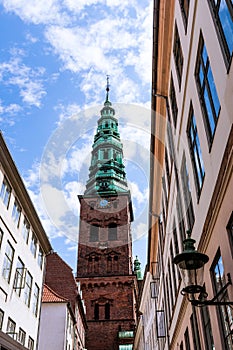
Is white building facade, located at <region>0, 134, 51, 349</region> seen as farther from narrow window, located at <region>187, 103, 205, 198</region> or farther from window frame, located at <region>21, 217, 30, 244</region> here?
narrow window, located at <region>187, 103, 205, 198</region>

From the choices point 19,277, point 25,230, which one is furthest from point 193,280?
point 25,230

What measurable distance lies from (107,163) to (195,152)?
53.4 metres

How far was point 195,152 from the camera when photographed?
36.7 ft

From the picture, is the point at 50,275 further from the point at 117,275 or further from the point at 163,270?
the point at 163,270

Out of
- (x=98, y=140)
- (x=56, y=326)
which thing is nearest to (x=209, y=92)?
(x=56, y=326)

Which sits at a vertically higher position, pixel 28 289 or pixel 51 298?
pixel 51 298

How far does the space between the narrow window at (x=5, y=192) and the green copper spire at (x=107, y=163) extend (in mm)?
40653

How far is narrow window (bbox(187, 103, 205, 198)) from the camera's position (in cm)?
1050

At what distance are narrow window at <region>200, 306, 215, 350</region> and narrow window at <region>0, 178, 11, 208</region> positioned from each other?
36.2ft

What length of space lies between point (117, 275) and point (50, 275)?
15.0 meters

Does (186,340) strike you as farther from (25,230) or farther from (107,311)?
(107,311)

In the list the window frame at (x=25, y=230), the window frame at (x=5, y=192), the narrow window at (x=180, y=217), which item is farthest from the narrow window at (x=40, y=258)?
the narrow window at (x=180, y=217)

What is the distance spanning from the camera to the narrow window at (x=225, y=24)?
7.47 metres

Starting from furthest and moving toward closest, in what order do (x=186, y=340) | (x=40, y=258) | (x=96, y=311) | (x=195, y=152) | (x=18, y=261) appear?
(x=96, y=311)
(x=40, y=258)
(x=18, y=261)
(x=186, y=340)
(x=195, y=152)
